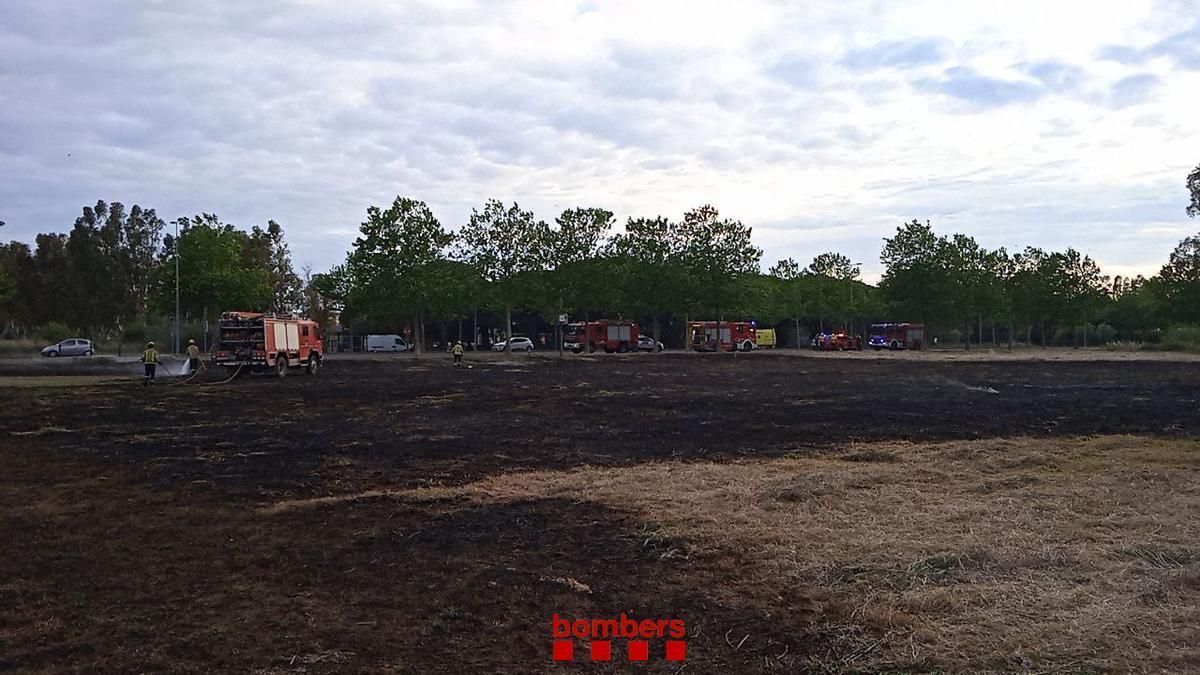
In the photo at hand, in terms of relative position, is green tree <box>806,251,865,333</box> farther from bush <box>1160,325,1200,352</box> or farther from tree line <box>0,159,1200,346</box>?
bush <box>1160,325,1200,352</box>

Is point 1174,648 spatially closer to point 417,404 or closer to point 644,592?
point 644,592

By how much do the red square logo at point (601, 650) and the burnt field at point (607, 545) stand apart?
7cm

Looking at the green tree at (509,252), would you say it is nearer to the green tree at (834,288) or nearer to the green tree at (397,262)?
the green tree at (397,262)

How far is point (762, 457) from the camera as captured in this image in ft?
46.2

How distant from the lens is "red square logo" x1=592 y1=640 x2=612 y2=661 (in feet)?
19.1

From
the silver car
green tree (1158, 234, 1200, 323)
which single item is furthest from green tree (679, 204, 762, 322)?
green tree (1158, 234, 1200, 323)

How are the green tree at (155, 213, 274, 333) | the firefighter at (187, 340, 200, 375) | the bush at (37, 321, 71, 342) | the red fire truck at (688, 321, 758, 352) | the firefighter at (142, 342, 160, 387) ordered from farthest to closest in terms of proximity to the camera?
the red fire truck at (688, 321, 758, 352)
the bush at (37, 321, 71, 342)
the green tree at (155, 213, 274, 333)
the firefighter at (187, 340, 200, 375)
the firefighter at (142, 342, 160, 387)

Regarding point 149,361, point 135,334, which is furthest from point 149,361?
point 135,334

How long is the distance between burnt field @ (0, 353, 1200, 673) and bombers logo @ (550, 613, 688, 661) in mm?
82

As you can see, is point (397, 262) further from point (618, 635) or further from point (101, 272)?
point (618, 635)

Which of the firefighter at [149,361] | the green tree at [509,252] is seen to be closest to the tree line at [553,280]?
the green tree at [509,252]

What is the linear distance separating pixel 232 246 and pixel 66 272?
37.0m

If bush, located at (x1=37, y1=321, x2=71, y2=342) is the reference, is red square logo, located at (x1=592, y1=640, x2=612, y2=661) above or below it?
below

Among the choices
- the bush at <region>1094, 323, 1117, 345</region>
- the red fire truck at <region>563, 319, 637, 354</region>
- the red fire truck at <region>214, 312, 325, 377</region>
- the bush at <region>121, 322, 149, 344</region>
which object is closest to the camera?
the red fire truck at <region>214, 312, 325, 377</region>
